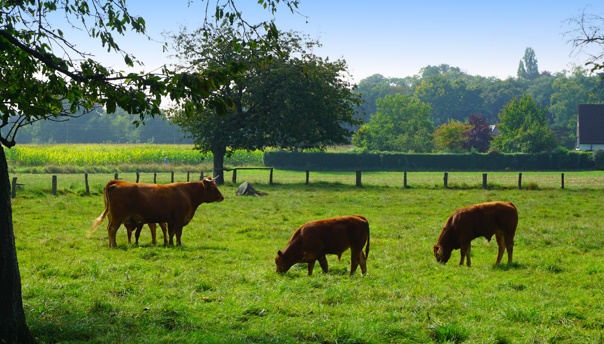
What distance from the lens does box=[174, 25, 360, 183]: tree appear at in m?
38.4

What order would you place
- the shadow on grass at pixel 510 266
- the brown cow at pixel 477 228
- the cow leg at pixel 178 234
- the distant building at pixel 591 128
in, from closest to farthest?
the shadow on grass at pixel 510 266, the brown cow at pixel 477 228, the cow leg at pixel 178 234, the distant building at pixel 591 128

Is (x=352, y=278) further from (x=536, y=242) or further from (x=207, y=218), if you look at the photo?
(x=207, y=218)

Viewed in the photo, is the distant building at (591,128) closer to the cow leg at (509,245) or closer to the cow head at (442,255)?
the cow leg at (509,245)

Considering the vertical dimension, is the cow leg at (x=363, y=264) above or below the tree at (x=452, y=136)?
below

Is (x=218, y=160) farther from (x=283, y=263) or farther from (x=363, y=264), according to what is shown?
(x=363, y=264)

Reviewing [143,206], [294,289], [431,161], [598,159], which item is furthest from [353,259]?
A: [598,159]

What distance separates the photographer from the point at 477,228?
12828 millimetres

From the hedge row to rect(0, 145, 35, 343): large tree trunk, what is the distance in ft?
192

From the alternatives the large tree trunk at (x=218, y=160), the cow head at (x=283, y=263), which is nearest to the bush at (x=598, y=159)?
the large tree trunk at (x=218, y=160)

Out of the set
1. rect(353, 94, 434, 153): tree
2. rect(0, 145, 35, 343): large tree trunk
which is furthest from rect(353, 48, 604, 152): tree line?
rect(0, 145, 35, 343): large tree trunk

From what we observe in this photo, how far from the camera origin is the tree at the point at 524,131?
7350 cm

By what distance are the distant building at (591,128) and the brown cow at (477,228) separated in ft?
239

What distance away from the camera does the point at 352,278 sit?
1082 cm

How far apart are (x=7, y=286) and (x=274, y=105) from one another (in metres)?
32.5
